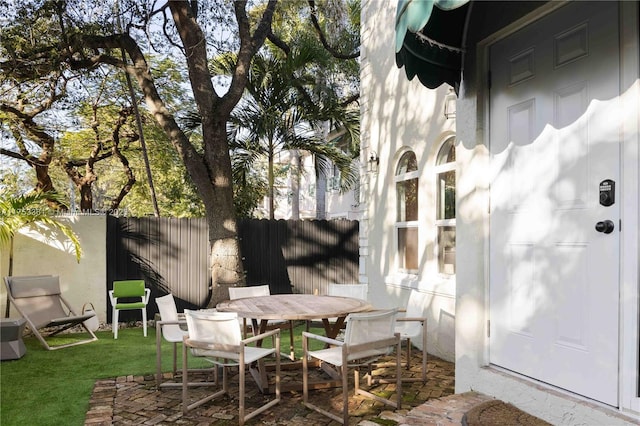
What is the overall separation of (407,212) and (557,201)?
401 centimetres

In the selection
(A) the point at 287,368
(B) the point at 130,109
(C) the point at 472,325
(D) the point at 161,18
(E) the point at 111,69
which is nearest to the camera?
(C) the point at 472,325

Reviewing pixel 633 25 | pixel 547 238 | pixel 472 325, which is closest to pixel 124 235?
pixel 472 325

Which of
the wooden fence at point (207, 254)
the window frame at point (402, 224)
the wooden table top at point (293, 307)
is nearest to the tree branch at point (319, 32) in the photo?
the wooden fence at point (207, 254)

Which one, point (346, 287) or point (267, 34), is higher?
point (267, 34)

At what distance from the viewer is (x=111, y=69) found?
452 inches

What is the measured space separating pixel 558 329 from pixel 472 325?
659mm

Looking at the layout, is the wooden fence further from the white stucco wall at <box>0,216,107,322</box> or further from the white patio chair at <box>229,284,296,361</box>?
the white patio chair at <box>229,284,296,361</box>

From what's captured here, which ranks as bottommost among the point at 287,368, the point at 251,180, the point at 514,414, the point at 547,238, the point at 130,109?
the point at 287,368

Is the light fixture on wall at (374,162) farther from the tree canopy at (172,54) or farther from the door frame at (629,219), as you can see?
the door frame at (629,219)

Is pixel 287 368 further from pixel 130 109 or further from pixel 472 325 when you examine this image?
pixel 130 109

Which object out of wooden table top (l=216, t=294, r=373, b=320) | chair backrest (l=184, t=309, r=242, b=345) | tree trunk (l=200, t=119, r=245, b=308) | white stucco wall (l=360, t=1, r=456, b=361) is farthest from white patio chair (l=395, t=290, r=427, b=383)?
tree trunk (l=200, t=119, r=245, b=308)

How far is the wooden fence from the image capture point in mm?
→ 8203

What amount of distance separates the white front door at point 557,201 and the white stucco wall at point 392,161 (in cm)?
248

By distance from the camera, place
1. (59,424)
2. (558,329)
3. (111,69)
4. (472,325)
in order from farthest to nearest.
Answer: (111,69), (59,424), (472,325), (558,329)
